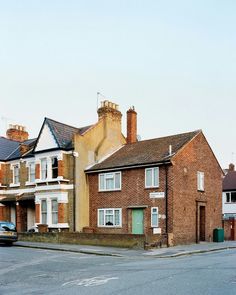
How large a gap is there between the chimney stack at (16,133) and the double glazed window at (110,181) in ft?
45.8

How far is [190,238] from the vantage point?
2978 cm

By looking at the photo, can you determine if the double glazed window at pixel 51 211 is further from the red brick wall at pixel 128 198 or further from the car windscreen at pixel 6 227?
the car windscreen at pixel 6 227

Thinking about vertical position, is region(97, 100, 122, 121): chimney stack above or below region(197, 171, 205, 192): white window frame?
above

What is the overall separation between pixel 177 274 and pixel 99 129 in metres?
22.4

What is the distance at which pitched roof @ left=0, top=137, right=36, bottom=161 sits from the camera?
38.7 meters

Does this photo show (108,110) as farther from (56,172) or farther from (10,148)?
(10,148)

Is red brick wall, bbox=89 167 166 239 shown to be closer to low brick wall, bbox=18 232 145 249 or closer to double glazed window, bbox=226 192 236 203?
low brick wall, bbox=18 232 145 249

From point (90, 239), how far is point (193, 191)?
27.8 ft

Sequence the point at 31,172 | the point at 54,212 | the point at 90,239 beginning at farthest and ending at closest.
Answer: the point at 31,172 → the point at 54,212 → the point at 90,239

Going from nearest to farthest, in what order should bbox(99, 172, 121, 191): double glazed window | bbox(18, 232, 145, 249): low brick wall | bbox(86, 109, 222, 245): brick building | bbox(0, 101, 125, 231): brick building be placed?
bbox(18, 232, 145, 249): low brick wall, bbox(86, 109, 222, 245): brick building, bbox(99, 172, 121, 191): double glazed window, bbox(0, 101, 125, 231): brick building

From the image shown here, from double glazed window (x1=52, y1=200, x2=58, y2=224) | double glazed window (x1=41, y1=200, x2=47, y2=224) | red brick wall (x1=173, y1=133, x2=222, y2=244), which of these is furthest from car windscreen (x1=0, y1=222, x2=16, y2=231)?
red brick wall (x1=173, y1=133, x2=222, y2=244)

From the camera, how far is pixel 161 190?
28.9 metres

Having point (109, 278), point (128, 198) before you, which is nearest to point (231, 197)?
point (128, 198)

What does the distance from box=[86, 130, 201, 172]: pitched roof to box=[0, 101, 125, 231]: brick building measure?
1.54 metres
